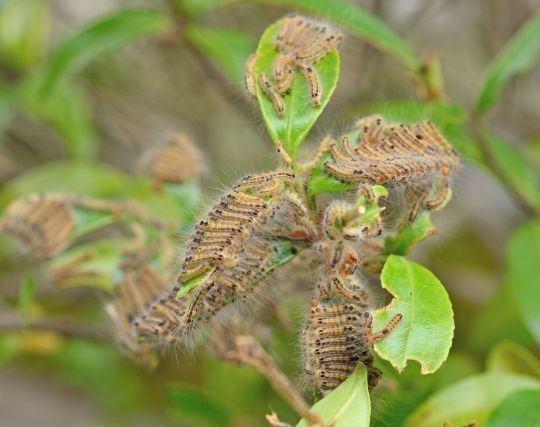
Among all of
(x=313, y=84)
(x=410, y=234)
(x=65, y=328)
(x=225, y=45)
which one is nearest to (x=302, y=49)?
(x=313, y=84)

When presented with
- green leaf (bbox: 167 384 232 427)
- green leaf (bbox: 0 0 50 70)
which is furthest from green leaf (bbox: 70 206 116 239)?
green leaf (bbox: 0 0 50 70)

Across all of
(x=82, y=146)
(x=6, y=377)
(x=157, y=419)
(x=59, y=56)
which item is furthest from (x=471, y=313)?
(x=6, y=377)

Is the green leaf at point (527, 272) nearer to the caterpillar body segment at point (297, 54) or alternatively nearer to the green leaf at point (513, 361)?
the green leaf at point (513, 361)

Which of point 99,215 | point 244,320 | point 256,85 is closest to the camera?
point 256,85

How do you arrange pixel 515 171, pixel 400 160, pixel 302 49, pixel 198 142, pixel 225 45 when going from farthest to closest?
pixel 198 142, pixel 225 45, pixel 515 171, pixel 302 49, pixel 400 160

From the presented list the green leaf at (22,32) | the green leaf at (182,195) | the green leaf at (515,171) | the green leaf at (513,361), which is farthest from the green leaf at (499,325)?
the green leaf at (22,32)

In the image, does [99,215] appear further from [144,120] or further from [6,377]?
[6,377]

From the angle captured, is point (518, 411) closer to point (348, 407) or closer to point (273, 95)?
point (348, 407)
